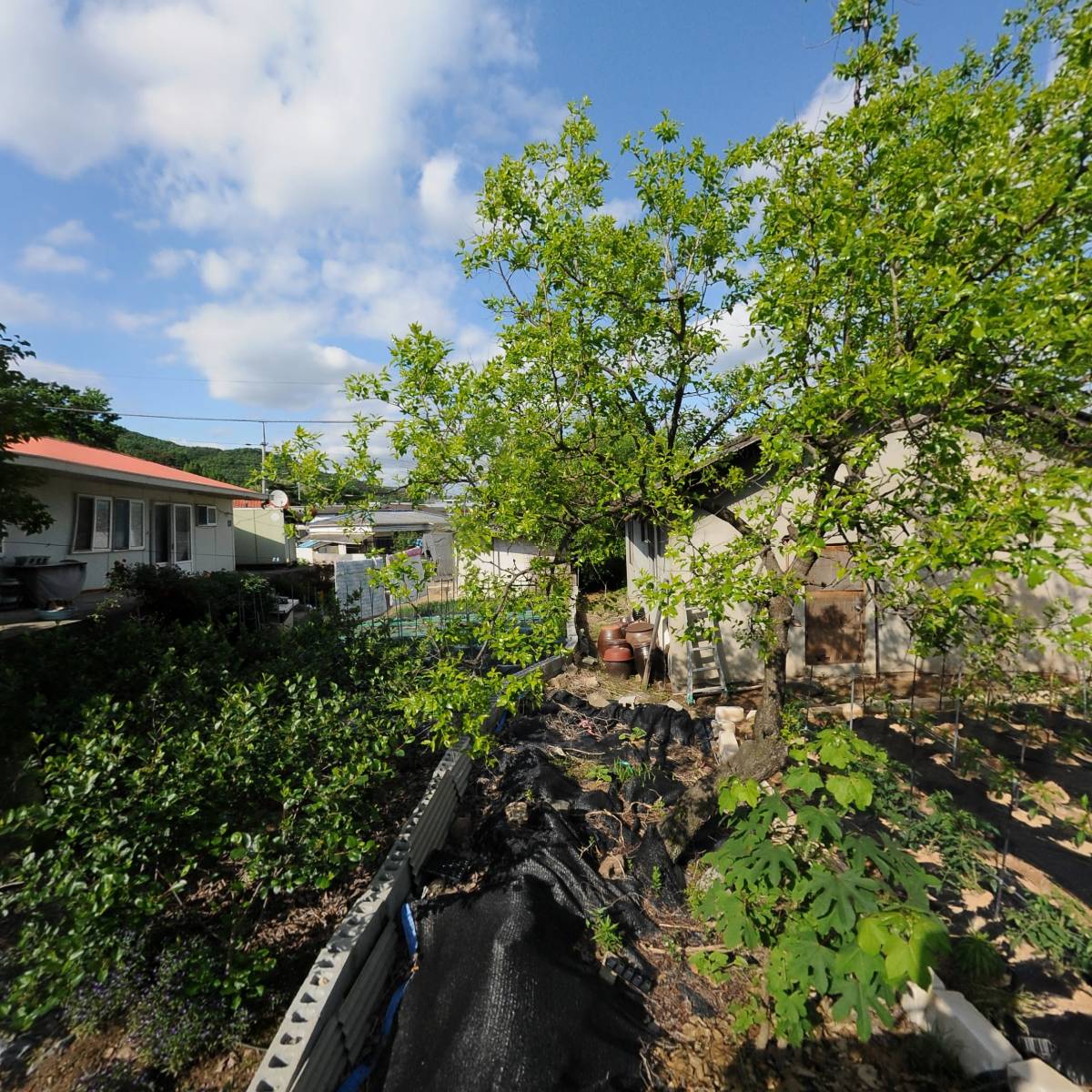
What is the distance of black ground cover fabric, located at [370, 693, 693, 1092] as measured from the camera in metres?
2.27

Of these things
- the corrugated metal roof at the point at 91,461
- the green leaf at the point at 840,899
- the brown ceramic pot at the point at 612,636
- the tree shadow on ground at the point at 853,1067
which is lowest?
the tree shadow on ground at the point at 853,1067

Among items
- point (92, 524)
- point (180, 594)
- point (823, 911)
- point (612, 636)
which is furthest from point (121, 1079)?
point (92, 524)

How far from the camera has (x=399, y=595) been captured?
3502 millimetres

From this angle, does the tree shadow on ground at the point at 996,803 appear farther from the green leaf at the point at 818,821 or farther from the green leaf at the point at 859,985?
the green leaf at the point at 859,985

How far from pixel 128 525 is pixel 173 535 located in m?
1.55

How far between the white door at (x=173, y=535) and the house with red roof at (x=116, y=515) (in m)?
→ 0.02

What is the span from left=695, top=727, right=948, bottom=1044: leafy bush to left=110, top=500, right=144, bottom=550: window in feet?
46.7

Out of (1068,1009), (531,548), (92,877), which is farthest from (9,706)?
(531,548)

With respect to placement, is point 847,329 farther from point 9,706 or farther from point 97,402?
point 97,402

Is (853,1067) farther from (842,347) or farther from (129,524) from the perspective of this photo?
(129,524)

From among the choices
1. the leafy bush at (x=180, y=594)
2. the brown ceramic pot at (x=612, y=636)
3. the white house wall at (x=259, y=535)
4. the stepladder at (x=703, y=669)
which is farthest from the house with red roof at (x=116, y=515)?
the stepladder at (x=703, y=669)

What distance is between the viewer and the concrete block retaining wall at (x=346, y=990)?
224 centimetres

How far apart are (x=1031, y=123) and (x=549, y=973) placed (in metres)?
6.46

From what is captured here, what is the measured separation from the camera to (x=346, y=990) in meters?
2.67
